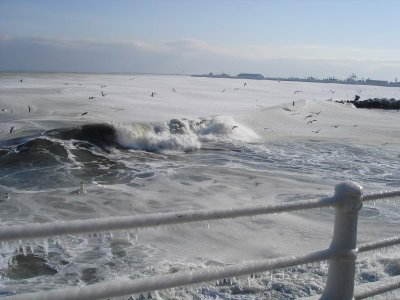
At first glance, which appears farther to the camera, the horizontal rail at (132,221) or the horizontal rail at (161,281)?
the horizontal rail at (161,281)

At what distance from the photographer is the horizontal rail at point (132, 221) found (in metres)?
1.86

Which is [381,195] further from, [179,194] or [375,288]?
[179,194]

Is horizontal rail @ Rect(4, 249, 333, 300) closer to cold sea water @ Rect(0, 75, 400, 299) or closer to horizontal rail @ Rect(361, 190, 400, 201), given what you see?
cold sea water @ Rect(0, 75, 400, 299)

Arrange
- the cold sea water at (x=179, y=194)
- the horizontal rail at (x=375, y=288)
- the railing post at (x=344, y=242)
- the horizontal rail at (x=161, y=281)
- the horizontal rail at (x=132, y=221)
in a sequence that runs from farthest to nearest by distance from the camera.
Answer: the cold sea water at (x=179, y=194), the horizontal rail at (x=375, y=288), the railing post at (x=344, y=242), the horizontal rail at (x=161, y=281), the horizontal rail at (x=132, y=221)

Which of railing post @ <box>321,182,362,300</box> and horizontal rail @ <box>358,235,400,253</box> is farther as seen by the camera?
horizontal rail @ <box>358,235,400,253</box>

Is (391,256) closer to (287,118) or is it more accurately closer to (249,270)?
(249,270)

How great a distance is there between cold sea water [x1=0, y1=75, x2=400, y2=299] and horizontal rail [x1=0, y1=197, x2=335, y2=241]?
6.4 inches

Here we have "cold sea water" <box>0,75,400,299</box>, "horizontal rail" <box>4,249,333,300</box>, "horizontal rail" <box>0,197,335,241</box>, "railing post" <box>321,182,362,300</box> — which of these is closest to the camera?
"horizontal rail" <box>0,197,335,241</box>

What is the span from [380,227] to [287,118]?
2288 centimetres

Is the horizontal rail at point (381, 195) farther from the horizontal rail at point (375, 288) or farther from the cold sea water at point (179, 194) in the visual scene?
the cold sea water at point (179, 194)

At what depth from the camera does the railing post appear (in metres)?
2.73

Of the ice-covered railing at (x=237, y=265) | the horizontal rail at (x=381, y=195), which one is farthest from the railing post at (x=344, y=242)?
the horizontal rail at (x=381, y=195)

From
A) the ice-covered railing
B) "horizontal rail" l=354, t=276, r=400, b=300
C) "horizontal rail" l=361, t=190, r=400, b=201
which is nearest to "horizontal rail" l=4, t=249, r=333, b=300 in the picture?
the ice-covered railing

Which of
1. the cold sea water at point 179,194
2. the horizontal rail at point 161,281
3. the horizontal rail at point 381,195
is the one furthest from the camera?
the cold sea water at point 179,194
